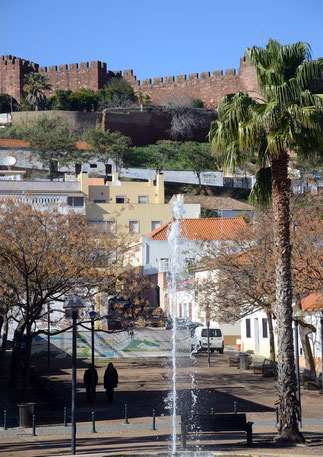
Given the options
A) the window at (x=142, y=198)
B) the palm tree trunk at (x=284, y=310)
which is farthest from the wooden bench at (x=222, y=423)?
the window at (x=142, y=198)

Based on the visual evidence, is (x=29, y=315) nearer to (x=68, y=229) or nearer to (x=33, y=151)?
(x=68, y=229)

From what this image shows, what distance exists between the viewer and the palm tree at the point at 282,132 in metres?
15.1

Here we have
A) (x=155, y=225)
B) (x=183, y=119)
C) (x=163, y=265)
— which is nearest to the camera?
(x=163, y=265)

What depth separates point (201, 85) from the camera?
113m

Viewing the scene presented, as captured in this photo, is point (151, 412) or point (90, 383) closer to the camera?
point (151, 412)

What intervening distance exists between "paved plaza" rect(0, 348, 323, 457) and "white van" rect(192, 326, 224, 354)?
329 cm

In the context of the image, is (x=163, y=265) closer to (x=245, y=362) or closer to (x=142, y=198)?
(x=142, y=198)

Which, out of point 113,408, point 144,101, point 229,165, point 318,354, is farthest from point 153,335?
point 144,101

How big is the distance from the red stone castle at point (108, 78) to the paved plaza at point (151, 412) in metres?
81.7

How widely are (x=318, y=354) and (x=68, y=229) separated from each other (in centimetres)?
1103

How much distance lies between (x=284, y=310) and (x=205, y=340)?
23426 mm

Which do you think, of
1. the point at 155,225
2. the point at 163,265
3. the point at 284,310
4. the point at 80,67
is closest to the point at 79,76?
the point at 80,67

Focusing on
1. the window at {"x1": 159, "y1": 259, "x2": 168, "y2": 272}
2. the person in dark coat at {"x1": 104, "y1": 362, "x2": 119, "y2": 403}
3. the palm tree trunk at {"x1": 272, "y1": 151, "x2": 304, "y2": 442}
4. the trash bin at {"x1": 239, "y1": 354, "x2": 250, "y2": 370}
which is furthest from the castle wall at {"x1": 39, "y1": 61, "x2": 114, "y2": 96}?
the palm tree trunk at {"x1": 272, "y1": 151, "x2": 304, "y2": 442}

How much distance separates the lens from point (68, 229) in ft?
92.1
